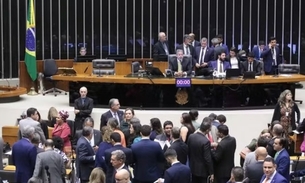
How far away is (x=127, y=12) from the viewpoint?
23484 millimetres

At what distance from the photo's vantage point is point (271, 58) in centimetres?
1944

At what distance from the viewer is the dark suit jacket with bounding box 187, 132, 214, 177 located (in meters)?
10.9

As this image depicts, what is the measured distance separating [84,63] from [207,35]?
5.30m

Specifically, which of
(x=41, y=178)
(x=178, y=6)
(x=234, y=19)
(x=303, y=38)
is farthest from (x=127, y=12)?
(x=41, y=178)

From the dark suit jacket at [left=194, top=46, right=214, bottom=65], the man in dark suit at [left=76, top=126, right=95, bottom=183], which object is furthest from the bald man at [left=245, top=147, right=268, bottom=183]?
the dark suit jacket at [left=194, top=46, right=214, bottom=65]

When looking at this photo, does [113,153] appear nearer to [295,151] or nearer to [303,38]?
[295,151]

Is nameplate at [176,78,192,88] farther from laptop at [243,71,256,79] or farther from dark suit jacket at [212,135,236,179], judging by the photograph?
dark suit jacket at [212,135,236,179]

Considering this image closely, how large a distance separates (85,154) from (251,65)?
A: 8143mm

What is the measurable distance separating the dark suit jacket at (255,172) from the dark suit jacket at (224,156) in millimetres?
1167

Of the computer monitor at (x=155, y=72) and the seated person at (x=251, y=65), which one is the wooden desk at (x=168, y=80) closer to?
the computer monitor at (x=155, y=72)

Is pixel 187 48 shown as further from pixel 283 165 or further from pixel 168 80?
pixel 283 165

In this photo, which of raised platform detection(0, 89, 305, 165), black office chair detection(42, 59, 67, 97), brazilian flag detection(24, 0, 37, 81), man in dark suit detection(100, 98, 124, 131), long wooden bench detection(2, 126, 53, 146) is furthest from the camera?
black office chair detection(42, 59, 67, 97)

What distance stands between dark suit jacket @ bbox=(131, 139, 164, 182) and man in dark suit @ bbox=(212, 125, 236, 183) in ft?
2.99

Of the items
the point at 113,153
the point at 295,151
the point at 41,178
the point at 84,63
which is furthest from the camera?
the point at 84,63
